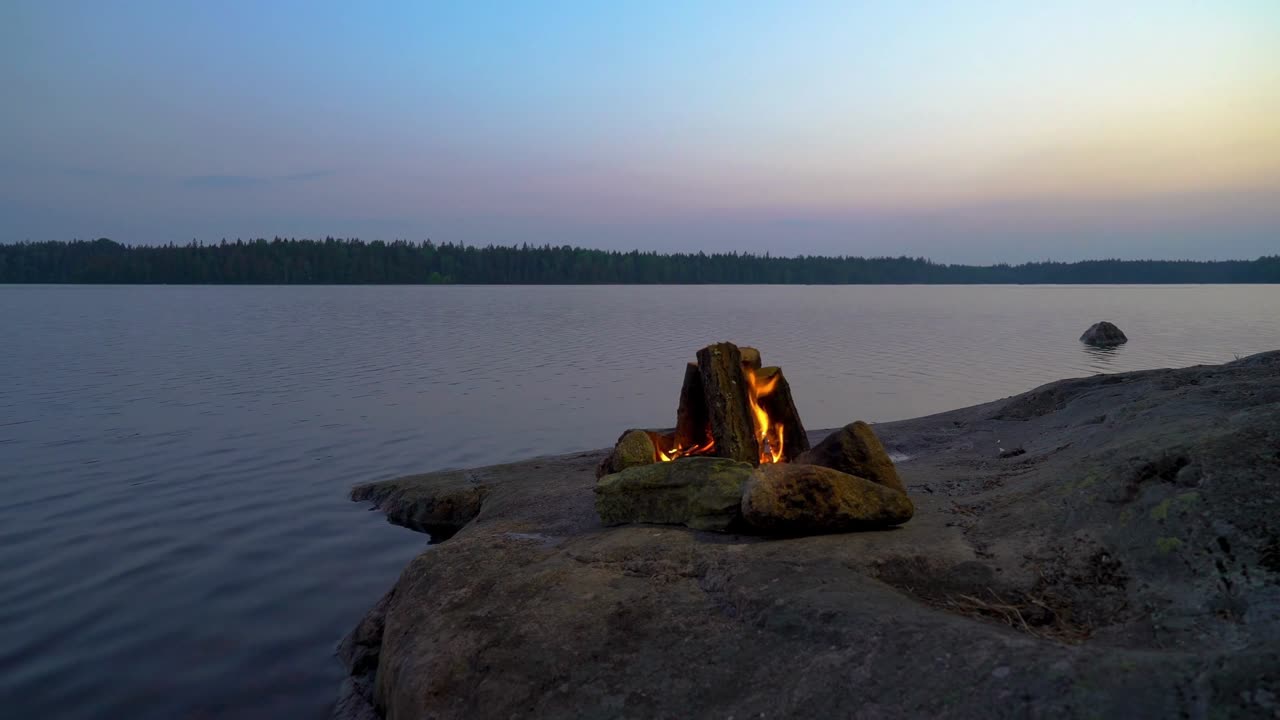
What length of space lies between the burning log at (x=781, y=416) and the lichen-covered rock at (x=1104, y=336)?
103 ft

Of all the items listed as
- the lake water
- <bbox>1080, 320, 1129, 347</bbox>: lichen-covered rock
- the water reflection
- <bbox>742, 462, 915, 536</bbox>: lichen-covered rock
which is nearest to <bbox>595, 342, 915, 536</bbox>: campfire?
<bbox>742, 462, 915, 536</bbox>: lichen-covered rock

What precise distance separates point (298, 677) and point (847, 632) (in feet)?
15.2

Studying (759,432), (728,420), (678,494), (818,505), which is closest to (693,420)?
(728,420)

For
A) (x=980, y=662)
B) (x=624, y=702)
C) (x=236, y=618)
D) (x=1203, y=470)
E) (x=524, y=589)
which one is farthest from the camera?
(x=236, y=618)

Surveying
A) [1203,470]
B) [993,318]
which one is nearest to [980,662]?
[1203,470]

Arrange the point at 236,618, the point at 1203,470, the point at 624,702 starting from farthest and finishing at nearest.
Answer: the point at 236,618, the point at 1203,470, the point at 624,702

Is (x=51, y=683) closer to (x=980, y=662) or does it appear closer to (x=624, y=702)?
(x=624, y=702)

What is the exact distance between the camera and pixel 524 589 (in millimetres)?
5758

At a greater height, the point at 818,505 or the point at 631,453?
the point at 818,505

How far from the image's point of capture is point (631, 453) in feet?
28.8

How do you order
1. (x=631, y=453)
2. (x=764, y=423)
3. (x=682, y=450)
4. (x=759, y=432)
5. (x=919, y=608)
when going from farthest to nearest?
(x=682, y=450), (x=764, y=423), (x=759, y=432), (x=631, y=453), (x=919, y=608)

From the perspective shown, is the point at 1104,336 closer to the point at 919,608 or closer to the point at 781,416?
the point at 781,416

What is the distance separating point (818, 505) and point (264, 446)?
11.5 m

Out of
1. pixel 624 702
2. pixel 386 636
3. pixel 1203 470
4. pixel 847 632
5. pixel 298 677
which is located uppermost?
pixel 1203 470
